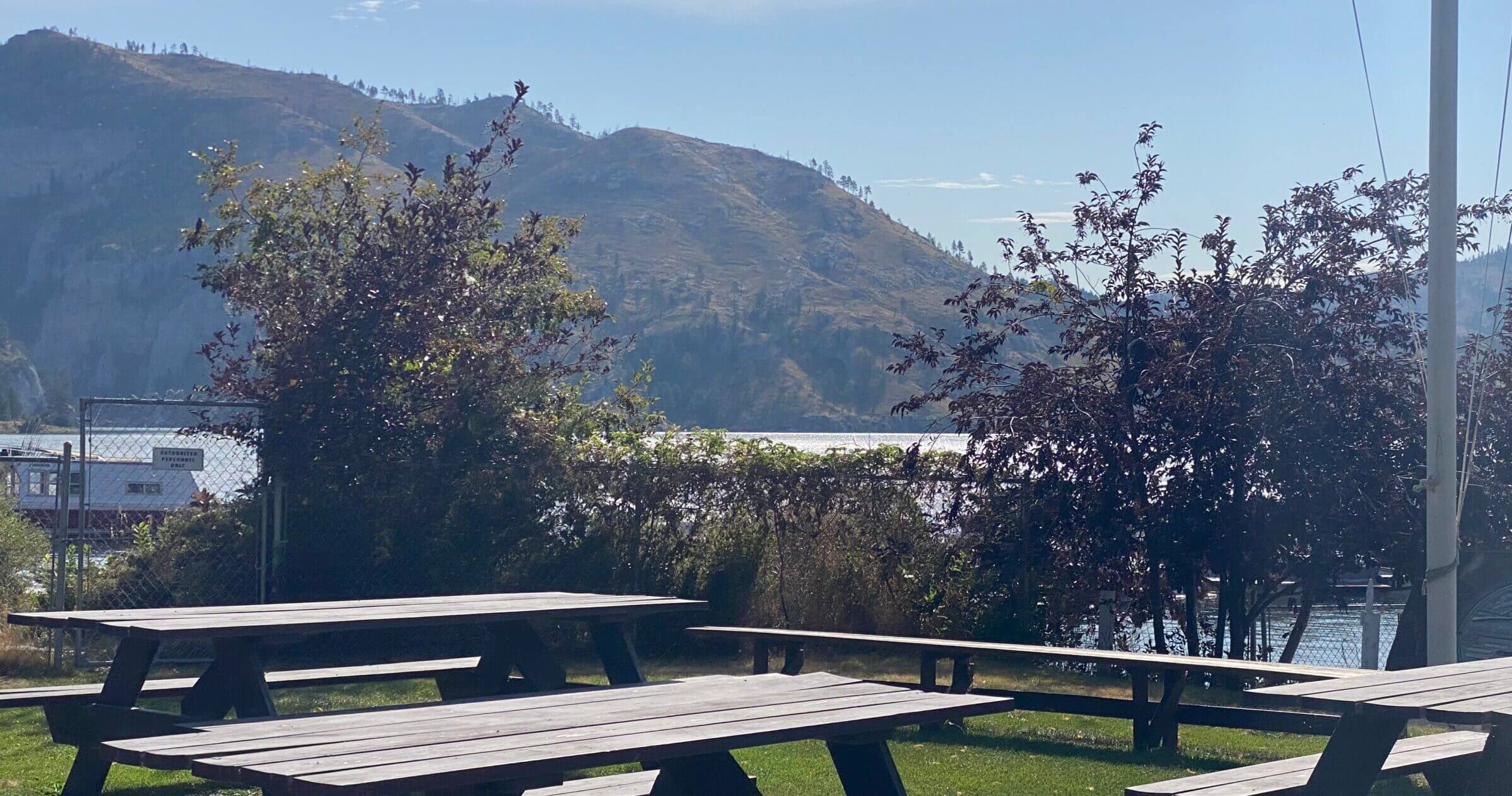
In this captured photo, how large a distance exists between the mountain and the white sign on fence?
8296 centimetres

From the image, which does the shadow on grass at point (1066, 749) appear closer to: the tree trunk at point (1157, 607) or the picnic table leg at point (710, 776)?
the tree trunk at point (1157, 607)

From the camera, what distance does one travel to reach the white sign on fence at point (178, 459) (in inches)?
417

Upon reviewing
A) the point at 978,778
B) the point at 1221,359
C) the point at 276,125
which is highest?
the point at 276,125

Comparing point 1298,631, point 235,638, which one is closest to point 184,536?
point 235,638

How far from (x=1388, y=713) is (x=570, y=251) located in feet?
362

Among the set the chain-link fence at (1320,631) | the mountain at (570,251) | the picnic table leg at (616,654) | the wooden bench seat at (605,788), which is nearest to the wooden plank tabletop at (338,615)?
the picnic table leg at (616,654)

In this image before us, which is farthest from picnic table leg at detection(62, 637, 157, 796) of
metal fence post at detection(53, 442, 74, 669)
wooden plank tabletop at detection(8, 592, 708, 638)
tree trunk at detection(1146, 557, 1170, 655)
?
tree trunk at detection(1146, 557, 1170, 655)

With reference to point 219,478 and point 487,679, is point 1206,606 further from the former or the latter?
point 219,478

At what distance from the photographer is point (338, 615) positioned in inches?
240

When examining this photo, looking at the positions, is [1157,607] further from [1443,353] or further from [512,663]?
[512,663]

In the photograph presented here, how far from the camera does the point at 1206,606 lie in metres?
11.2

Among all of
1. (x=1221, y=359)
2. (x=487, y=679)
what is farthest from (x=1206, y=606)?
(x=487, y=679)

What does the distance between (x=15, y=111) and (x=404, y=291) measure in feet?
658

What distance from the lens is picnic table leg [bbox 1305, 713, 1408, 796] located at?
4.38 meters
